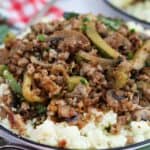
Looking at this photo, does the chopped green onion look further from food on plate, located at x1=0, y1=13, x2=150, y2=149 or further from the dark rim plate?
the dark rim plate

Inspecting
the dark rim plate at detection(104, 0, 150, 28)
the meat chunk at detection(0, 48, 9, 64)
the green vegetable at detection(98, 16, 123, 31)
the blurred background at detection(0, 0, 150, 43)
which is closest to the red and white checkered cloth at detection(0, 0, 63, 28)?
the blurred background at detection(0, 0, 150, 43)

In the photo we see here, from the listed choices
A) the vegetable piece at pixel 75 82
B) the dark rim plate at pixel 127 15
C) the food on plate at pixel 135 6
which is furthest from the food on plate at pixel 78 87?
the food on plate at pixel 135 6

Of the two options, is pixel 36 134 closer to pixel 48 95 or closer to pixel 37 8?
pixel 48 95

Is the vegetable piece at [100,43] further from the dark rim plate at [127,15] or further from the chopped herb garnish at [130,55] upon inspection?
the dark rim plate at [127,15]

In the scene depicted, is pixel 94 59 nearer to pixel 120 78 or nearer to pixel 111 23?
pixel 120 78

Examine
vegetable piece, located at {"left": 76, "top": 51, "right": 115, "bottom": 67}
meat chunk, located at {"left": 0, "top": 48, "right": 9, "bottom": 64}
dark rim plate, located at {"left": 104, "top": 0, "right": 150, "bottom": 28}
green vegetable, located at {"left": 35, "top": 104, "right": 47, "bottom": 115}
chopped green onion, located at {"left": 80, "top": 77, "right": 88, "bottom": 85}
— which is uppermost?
dark rim plate, located at {"left": 104, "top": 0, "right": 150, "bottom": 28}

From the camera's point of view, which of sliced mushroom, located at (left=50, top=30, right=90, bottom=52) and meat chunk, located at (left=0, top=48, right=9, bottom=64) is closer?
sliced mushroom, located at (left=50, top=30, right=90, bottom=52)

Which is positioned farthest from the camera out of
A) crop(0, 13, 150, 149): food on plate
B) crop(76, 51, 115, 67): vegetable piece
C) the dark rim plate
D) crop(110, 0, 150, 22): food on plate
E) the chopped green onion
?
crop(110, 0, 150, 22): food on plate
